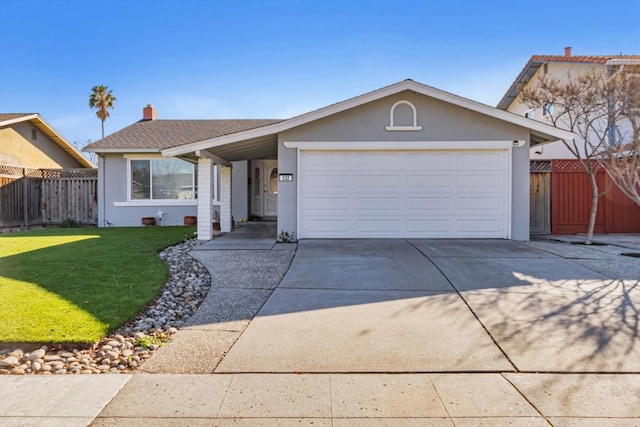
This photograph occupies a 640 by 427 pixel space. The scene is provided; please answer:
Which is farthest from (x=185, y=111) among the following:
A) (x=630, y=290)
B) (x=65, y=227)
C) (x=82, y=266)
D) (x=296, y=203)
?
(x=630, y=290)

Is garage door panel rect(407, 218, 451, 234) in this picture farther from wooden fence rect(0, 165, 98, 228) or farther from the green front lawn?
wooden fence rect(0, 165, 98, 228)

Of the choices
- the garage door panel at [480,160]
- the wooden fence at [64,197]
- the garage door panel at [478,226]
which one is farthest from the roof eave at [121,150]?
the garage door panel at [478,226]

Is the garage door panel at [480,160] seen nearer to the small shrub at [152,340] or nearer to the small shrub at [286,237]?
the small shrub at [286,237]

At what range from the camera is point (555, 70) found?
16141 millimetres

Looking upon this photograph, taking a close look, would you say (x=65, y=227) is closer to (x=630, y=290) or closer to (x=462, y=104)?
(x=462, y=104)

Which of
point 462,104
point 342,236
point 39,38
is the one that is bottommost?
point 342,236

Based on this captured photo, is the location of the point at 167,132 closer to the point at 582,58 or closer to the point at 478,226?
the point at 478,226

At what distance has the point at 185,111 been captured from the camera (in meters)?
24.1

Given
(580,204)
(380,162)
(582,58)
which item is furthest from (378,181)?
(582,58)

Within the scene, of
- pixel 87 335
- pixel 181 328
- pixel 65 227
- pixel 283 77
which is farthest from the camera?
pixel 65 227

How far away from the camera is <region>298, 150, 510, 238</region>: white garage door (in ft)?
32.8

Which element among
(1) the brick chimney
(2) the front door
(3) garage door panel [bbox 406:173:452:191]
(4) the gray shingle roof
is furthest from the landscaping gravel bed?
(1) the brick chimney

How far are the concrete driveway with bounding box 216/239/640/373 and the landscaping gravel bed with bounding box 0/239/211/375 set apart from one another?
1005 mm

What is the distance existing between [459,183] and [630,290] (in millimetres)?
4844
